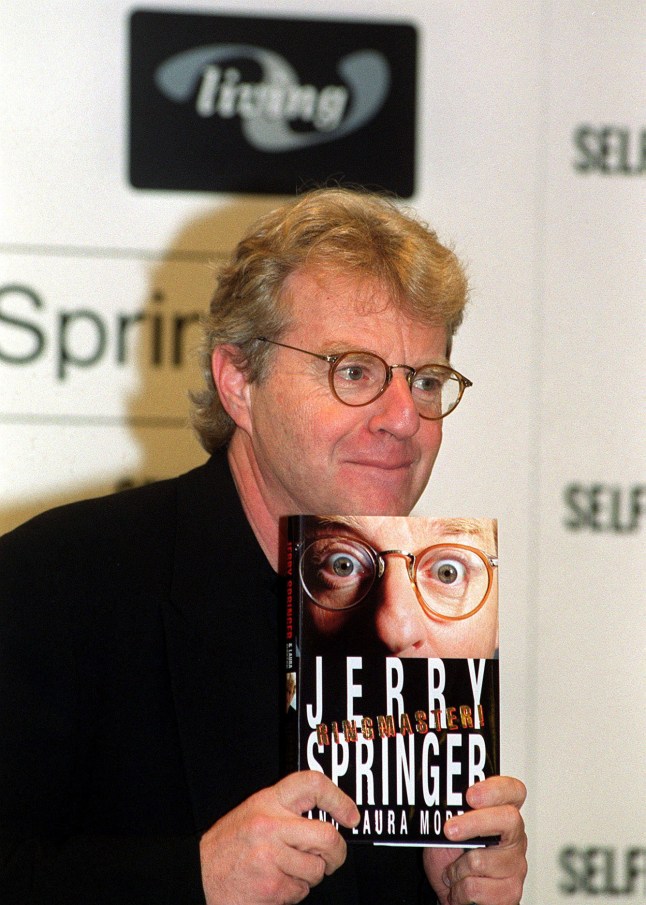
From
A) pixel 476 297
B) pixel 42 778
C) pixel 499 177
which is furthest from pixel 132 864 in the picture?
pixel 499 177

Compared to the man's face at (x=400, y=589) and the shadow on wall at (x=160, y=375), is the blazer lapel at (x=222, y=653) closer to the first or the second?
the man's face at (x=400, y=589)

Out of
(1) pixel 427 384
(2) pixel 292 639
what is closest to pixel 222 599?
(2) pixel 292 639

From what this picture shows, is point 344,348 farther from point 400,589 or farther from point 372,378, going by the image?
point 400,589

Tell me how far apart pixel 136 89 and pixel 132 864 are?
1.72 metres

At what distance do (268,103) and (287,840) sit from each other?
178 centimetres

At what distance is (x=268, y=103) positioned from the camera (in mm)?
2506

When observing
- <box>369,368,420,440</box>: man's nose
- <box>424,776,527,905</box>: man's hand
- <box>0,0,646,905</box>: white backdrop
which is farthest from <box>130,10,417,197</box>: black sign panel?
<box>424,776,527,905</box>: man's hand

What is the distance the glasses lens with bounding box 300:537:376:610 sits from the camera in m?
1.19

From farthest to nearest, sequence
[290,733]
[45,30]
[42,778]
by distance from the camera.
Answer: [45,30]
[42,778]
[290,733]

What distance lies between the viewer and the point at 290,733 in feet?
3.86

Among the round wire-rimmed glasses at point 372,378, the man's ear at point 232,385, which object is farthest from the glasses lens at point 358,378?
the man's ear at point 232,385

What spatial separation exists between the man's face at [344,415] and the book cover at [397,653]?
0.18 metres

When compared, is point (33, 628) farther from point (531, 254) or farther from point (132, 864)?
point (531, 254)

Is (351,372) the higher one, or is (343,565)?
(351,372)
